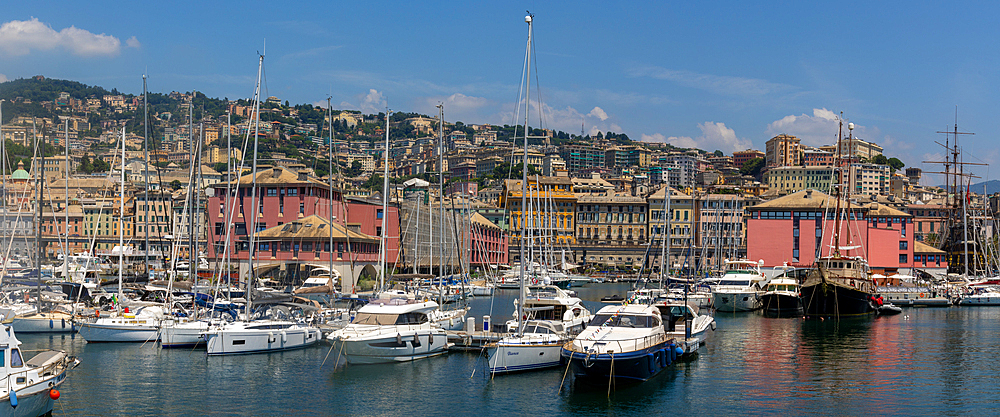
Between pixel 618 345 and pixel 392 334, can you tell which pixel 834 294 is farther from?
pixel 392 334

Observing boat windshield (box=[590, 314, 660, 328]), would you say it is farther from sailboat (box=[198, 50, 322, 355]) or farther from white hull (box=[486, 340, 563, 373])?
sailboat (box=[198, 50, 322, 355])

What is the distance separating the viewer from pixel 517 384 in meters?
27.0

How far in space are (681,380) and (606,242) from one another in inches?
4086

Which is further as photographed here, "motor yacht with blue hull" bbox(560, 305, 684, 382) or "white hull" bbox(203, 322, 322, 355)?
"white hull" bbox(203, 322, 322, 355)

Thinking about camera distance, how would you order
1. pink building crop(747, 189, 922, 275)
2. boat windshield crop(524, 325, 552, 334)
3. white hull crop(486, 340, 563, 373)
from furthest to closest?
pink building crop(747, 189, 922, 275) → boat windshield crop(524, 325, 552, 334) → white hull crop(486, 340, 563, 373)

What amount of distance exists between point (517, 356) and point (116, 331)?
1929 centimetres

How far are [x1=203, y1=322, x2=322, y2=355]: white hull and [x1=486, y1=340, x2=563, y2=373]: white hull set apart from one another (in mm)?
10218

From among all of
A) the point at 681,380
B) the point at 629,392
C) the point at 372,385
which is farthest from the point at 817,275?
the point at 372,385

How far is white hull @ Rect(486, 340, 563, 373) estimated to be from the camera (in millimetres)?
27703

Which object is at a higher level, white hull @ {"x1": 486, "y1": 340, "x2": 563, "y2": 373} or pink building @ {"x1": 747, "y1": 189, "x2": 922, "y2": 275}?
pink building @ {"x1": 747, "y1": 189, "x2": 922, "y2": 275}

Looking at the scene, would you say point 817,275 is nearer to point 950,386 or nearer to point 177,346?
point 950,386

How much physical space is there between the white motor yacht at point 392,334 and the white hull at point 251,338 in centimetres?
184

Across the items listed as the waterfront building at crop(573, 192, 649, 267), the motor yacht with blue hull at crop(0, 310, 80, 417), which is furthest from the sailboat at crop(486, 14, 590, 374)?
the waterfront building at crop(573, 192, 649, 267)

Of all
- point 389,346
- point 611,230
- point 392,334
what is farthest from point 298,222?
point 611,230
